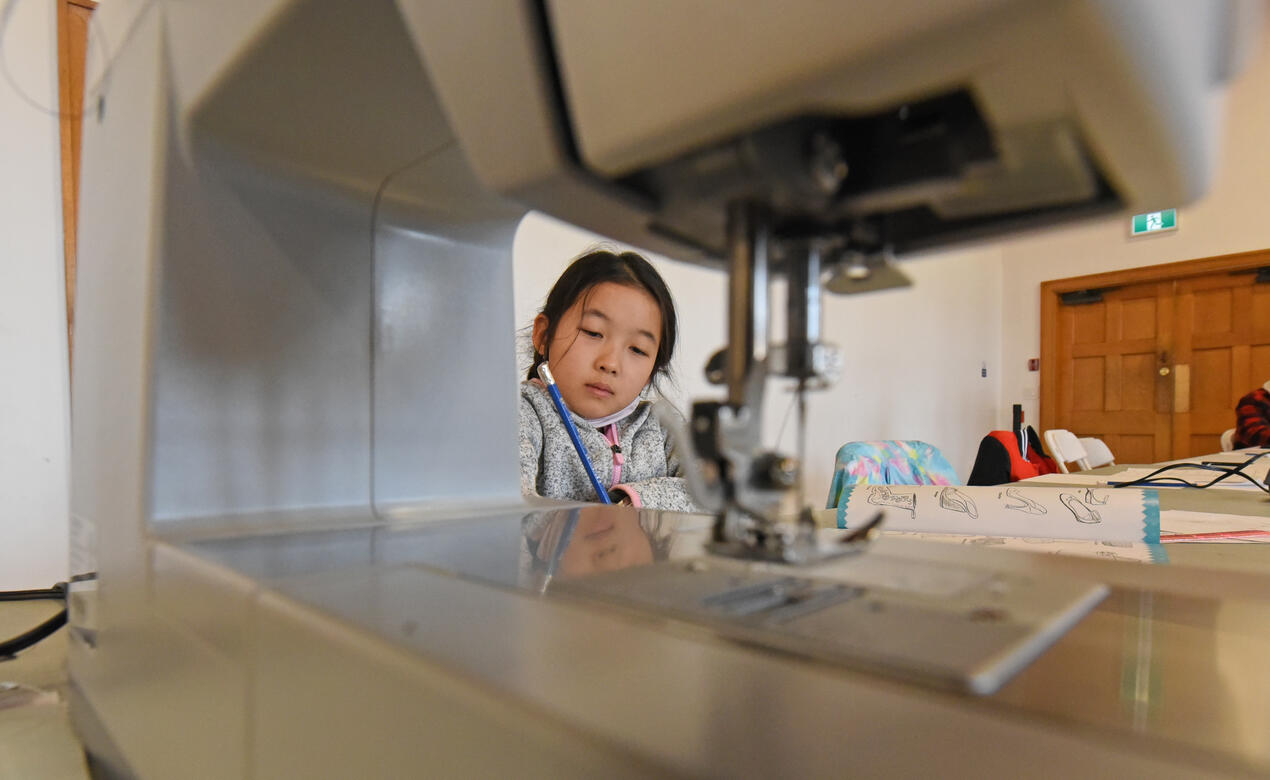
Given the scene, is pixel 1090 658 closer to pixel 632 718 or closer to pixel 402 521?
pixel 632 718

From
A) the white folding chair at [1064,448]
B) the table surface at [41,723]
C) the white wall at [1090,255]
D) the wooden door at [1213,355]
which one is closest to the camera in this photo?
the table surface at [41,723]

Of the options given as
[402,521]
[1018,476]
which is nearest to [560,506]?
[402,521]

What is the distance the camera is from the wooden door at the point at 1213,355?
4070 millimetres

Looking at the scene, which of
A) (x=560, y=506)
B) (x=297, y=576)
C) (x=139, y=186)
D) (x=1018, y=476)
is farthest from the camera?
(x=1018, y=476)

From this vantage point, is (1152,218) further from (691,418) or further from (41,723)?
(41,723)

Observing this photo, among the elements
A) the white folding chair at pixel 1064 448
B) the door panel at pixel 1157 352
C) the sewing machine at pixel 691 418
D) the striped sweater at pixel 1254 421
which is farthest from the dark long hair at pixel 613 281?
the door panel at pixel 1157 352

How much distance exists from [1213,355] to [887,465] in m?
3.75

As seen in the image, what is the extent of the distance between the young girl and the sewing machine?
651mm

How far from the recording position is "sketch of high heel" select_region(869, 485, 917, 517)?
797mm

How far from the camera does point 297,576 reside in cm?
28

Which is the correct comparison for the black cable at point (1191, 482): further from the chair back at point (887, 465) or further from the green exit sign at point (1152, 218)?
the green exit sign at point (1152, 218)

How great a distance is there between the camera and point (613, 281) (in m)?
1.13

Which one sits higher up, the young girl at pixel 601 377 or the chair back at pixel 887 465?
the young girl at pixel 601 377

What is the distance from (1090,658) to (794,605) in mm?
82
